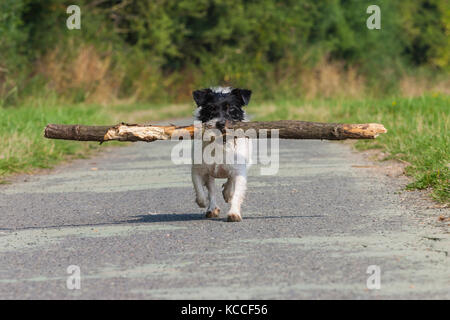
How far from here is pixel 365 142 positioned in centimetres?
1598

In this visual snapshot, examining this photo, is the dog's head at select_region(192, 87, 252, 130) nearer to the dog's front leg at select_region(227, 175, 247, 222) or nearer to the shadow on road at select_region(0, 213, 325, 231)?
the dog's front leg at select_region(227, 175, 247, 222)

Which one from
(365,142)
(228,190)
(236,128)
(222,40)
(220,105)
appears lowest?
(228,190)

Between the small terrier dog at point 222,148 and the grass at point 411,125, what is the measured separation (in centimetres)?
203

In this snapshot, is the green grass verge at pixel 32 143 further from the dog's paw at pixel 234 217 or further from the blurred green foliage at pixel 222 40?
the blurred green foliage at pixel 222 40

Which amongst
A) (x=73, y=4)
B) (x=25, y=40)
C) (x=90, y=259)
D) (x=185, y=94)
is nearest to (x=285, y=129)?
(x=90, y=259)

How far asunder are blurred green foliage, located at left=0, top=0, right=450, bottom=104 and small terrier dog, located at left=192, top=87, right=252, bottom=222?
1788cm

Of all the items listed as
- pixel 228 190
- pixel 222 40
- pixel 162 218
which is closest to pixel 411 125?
pixel 228 190

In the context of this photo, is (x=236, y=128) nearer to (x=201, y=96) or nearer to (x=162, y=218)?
(x=201, y=96)

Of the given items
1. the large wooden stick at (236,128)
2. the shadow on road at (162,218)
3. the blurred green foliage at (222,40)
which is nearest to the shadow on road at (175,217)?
the shadow on road at (162,218)

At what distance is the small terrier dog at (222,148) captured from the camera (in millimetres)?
8305

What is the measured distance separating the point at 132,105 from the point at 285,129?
24.0 metres

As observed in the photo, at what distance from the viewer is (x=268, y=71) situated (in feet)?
135

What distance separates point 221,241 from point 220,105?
5.64 ft

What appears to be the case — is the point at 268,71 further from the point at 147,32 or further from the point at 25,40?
the point at 25,40
